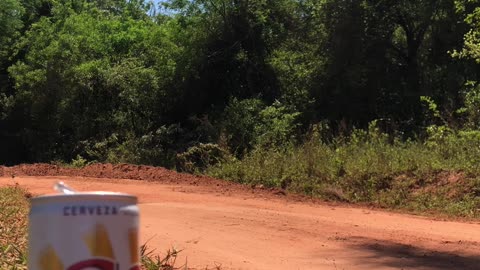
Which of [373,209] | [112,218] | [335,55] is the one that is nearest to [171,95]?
[335,55]

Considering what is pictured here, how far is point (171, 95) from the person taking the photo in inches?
930

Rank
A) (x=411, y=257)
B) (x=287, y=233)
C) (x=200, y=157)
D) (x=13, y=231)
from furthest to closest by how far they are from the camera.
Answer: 1. (x=200, y=157)
2. (x=287, y=233)
3. (x=411, y=257)
4. (x=13, y=231)

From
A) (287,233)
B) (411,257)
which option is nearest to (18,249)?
(287,233)

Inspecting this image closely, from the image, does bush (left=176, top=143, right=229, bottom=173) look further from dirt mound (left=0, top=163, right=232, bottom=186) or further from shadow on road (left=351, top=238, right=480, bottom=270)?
shadow on road (left=351, top=238, right=480, bottom=270)

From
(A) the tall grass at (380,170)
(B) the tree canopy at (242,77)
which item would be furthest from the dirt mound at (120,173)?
(B) the tree canopy at (242,77)

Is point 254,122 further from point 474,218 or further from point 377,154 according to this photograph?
point 474,218

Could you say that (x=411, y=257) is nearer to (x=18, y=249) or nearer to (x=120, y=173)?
(x=18, y=249)

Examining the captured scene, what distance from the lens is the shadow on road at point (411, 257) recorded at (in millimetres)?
6652

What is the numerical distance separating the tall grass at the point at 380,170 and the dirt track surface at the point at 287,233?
3.90ft

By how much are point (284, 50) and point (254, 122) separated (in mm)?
5002

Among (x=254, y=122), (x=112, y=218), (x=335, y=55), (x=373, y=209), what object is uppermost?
(x=335, y=55)

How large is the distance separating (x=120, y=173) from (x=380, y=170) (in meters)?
7.47

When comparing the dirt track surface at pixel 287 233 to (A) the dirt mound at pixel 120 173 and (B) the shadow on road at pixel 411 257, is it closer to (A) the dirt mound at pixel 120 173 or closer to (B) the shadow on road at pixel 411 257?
(B) the shadow on road at pixel 411 257

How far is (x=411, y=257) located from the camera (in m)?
7.12
